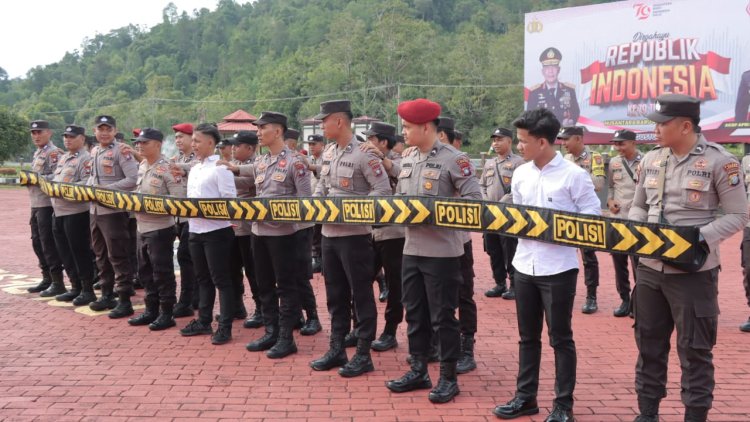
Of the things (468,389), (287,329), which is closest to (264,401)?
(287,329)

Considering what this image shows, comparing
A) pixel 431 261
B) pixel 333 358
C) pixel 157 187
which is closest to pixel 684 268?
pixel 431 261

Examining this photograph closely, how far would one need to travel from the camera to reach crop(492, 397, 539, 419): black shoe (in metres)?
3.99

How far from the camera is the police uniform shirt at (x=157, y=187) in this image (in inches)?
244

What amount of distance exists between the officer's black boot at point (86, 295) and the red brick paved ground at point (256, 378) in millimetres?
331

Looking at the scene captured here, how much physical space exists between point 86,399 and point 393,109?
150 feet

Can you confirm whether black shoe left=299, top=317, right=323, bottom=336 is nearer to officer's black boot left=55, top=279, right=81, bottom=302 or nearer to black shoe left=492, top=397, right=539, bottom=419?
black shoe left=492, top=397, right=539, bottom=419

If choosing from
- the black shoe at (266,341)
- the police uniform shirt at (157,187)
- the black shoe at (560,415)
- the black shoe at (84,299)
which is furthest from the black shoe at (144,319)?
the black shoe at (560,415)

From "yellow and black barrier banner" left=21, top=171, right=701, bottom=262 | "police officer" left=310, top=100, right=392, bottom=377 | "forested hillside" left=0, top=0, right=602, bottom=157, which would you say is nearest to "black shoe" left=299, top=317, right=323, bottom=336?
"police officer" left=310, top=100, right=392, bottom=377

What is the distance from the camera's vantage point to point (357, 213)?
4.76 m

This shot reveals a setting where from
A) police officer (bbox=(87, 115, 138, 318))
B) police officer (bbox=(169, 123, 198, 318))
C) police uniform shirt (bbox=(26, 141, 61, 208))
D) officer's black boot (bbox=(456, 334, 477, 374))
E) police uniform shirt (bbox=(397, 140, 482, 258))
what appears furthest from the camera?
police uniform shirt (bbox=(26, 141, 61, 208))

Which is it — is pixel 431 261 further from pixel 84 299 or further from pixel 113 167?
pixel 84 299

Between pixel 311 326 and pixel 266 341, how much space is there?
62 centimetres

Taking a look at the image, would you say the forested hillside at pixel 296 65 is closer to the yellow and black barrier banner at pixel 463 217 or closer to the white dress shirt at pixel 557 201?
the yellow and black barrier banner at pixel 463 217

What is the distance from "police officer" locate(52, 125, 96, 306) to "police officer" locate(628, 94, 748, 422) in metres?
6.00
